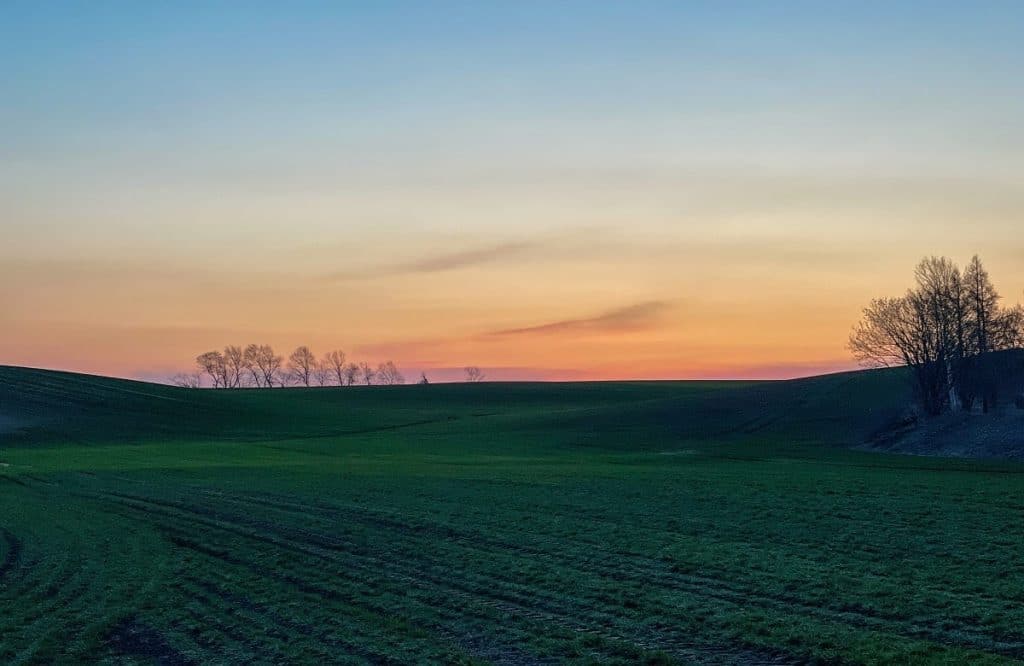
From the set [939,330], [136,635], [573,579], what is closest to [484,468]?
[573,579]

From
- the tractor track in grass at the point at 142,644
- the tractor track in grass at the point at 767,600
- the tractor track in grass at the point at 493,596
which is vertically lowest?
the tractor track in grass at the point at 767,600

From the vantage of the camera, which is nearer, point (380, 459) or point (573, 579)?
point (573, 579)

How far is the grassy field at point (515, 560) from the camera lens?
46.4 feet

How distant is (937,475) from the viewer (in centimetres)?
4028

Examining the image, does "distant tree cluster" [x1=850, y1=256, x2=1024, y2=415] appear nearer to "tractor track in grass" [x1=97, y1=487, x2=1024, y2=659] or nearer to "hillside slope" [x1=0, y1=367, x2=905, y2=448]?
"hillside slope" [x1=0, y1=367, x2=905, y2=448]

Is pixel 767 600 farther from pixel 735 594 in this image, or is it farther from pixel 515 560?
pixel 515 560

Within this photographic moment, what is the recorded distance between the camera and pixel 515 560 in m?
20.8

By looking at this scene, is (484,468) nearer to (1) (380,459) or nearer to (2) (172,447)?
(1) (380,459)

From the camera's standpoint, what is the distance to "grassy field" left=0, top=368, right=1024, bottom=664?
1416 cm

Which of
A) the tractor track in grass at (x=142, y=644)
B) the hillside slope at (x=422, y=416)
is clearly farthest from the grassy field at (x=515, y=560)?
the hillside slope at (x=422, y=416)

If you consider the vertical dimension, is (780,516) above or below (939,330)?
below

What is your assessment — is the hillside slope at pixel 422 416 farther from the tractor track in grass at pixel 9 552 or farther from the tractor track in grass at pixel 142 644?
the tractor track in grass at pixel 142 644

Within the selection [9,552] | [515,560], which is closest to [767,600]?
[515,560]

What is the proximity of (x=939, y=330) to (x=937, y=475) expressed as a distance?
147ft
